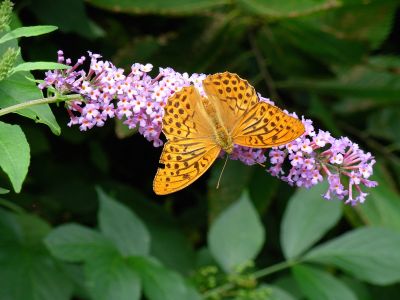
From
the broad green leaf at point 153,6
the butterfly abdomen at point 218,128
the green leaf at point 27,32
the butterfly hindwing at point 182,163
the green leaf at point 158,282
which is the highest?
the broad green leaf at point 153,6

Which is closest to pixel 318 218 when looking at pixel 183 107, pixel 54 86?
pixel 183 107

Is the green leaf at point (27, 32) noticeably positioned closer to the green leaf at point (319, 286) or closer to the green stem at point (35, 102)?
the green stem at point (35, 102)

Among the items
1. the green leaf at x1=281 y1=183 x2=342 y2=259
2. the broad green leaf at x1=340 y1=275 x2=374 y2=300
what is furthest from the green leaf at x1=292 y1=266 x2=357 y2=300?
the broad green leaf at x1=340 y1=275 x2=374 y2=300

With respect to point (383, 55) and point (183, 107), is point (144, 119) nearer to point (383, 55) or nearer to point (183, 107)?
point (183, 107)

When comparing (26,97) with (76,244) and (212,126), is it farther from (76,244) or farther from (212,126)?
(76,244)

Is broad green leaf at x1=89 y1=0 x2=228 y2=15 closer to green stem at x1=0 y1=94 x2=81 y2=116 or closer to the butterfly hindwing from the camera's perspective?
the butterfly hindwing

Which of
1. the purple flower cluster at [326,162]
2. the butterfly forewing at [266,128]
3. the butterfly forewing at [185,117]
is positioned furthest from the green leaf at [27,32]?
the purple flower cluster at [326,162]

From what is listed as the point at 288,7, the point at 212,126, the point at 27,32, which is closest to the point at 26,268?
the point at 212,126
